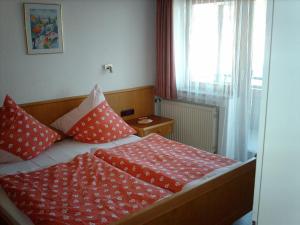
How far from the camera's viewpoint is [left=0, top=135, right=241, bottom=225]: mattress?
2.11 metres

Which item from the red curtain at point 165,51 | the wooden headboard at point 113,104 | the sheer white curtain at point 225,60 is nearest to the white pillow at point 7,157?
the wooden headboard at point 113,104

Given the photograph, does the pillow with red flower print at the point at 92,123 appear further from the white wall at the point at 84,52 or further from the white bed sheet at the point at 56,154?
the white wall at the point at 84,52

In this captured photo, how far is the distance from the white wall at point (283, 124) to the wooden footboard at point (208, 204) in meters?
0.98

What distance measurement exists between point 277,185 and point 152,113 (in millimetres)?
3495

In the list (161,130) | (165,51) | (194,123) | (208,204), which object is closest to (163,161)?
(208,204)

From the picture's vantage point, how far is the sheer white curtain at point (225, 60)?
3330mm

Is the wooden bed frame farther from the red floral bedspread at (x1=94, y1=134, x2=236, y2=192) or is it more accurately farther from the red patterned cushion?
the red patterned cushion

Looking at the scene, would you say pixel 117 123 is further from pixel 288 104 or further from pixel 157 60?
pixel 288 104

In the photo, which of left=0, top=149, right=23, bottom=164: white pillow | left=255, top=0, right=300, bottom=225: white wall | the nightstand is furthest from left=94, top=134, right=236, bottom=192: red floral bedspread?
left=255, top=0, right=300, bottom=225: white wall

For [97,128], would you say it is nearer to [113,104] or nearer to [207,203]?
[113,104]

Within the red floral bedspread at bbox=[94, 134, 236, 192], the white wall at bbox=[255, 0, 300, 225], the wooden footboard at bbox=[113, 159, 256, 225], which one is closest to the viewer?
the white wall at bbox=[255, 0, 300, 225]

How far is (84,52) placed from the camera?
144 inches

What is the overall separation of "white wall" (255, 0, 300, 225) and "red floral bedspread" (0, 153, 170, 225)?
118 cm

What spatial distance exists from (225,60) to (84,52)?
5.13 ft
